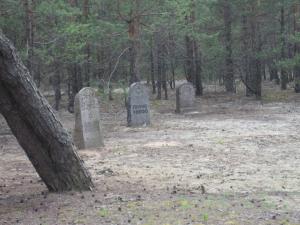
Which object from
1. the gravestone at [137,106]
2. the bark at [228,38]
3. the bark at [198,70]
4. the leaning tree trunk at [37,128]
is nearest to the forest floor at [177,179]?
the leaning tree trunk at [37,128]

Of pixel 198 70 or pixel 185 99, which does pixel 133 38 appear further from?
pixel 198 70

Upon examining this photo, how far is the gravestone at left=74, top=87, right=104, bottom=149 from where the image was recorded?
12484 mm

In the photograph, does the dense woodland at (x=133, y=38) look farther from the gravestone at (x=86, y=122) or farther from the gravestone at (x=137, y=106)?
the gravestone at (x=86, y=122)

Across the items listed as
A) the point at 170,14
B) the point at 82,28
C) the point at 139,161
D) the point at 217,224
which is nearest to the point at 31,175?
the point at 139,161

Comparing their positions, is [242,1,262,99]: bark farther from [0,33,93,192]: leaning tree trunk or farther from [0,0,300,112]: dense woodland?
[0,33,93,192]: leaning tree trunk

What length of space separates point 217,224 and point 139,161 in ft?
17.2

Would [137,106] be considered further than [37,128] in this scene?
Yes

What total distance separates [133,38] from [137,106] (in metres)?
5.47

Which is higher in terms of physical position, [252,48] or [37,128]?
[252,48]

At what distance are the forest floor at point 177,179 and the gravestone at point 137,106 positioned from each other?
0.51m

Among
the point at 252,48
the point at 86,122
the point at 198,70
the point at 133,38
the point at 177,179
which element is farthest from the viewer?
the point at 198,70

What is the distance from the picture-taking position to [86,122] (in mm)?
12617

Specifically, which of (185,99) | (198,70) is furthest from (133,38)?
(198,70)

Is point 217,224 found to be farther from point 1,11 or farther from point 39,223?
point 1,11
